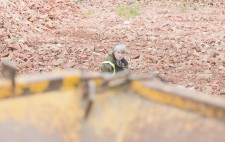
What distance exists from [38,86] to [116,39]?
26.2 feet

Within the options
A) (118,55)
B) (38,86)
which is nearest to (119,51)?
Answer: (118,55)

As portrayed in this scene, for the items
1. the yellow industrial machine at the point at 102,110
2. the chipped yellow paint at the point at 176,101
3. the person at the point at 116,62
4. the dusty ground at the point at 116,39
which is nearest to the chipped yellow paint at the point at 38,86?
the yellow industrial machine at the point at 102,110

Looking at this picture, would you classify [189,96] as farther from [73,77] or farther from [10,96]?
[10,96]

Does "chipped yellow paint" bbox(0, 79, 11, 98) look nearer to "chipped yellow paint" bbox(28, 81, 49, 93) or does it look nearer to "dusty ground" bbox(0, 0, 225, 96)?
"chipped yellow paint" bbox(28, 81, 49, 93)

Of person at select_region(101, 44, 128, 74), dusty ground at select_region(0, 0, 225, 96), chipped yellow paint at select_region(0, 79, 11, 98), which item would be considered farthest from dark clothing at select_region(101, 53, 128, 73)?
chipped yellow paint at select_region(0, 79, 11, 98)

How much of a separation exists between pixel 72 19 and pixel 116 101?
10373mm

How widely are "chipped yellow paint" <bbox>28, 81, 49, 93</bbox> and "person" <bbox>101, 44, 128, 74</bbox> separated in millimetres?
2898

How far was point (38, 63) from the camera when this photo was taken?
859cm

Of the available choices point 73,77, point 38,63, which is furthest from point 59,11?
point 73,77

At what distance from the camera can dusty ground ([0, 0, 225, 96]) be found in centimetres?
866

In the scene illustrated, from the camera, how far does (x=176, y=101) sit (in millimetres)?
2953

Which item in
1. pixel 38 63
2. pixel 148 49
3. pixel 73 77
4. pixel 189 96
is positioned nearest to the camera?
pixel 189 96

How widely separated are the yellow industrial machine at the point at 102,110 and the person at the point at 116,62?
2.68 meters

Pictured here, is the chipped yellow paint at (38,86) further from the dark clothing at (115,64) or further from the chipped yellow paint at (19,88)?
the dark clothing at (115,64)
